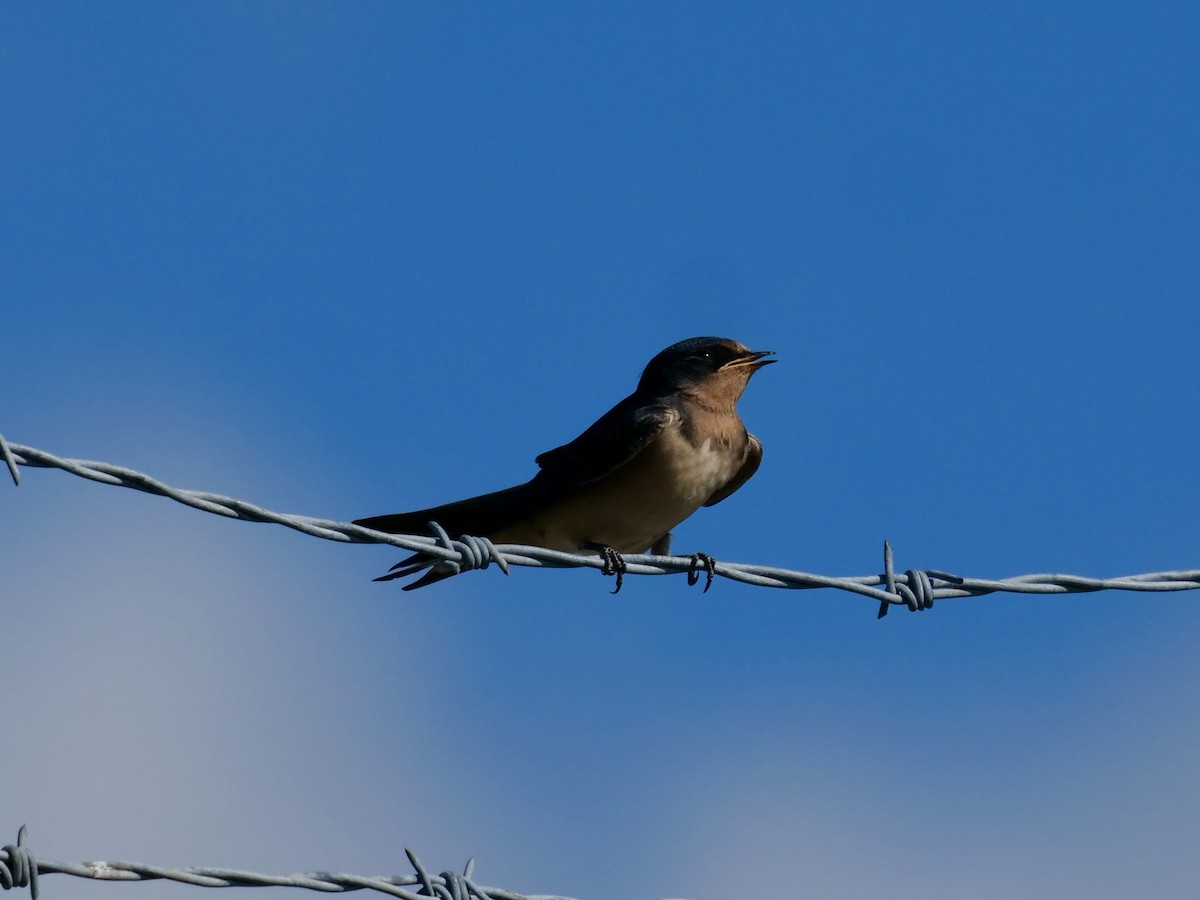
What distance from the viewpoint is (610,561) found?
18.0ft

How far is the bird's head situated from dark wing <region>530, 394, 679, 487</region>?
41 cm

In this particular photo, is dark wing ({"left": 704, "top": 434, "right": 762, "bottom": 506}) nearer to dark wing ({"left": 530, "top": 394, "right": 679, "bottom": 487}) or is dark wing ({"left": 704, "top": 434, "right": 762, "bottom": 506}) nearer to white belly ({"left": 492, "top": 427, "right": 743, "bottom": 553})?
white belly ({"left": 492, "top": 427, "right": 743, "bottom": 553})

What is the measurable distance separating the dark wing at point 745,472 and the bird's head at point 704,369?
256 mm

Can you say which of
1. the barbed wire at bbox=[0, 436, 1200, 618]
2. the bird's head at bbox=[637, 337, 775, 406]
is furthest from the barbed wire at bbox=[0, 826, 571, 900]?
the bird's head at bbox=[637, 337, 775, 406]

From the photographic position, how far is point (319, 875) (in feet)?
12.4

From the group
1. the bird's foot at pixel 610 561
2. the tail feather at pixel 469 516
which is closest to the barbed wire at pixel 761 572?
the bird's foot at pixel 610 561

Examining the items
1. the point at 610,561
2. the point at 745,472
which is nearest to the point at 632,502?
the point at 745,472

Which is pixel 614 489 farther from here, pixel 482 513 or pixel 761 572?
pixel 761 572

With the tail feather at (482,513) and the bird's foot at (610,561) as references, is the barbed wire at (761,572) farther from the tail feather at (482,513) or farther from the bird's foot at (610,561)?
the tail feather at (482,513)

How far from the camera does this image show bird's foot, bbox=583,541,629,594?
5427 mm

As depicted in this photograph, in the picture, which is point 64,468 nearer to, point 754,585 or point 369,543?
point 369,543

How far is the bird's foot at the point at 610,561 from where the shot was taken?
17.8ft

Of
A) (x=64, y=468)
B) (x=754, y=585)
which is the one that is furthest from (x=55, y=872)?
(x=754, y=585)

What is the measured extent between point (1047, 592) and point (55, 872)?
2.90 m
